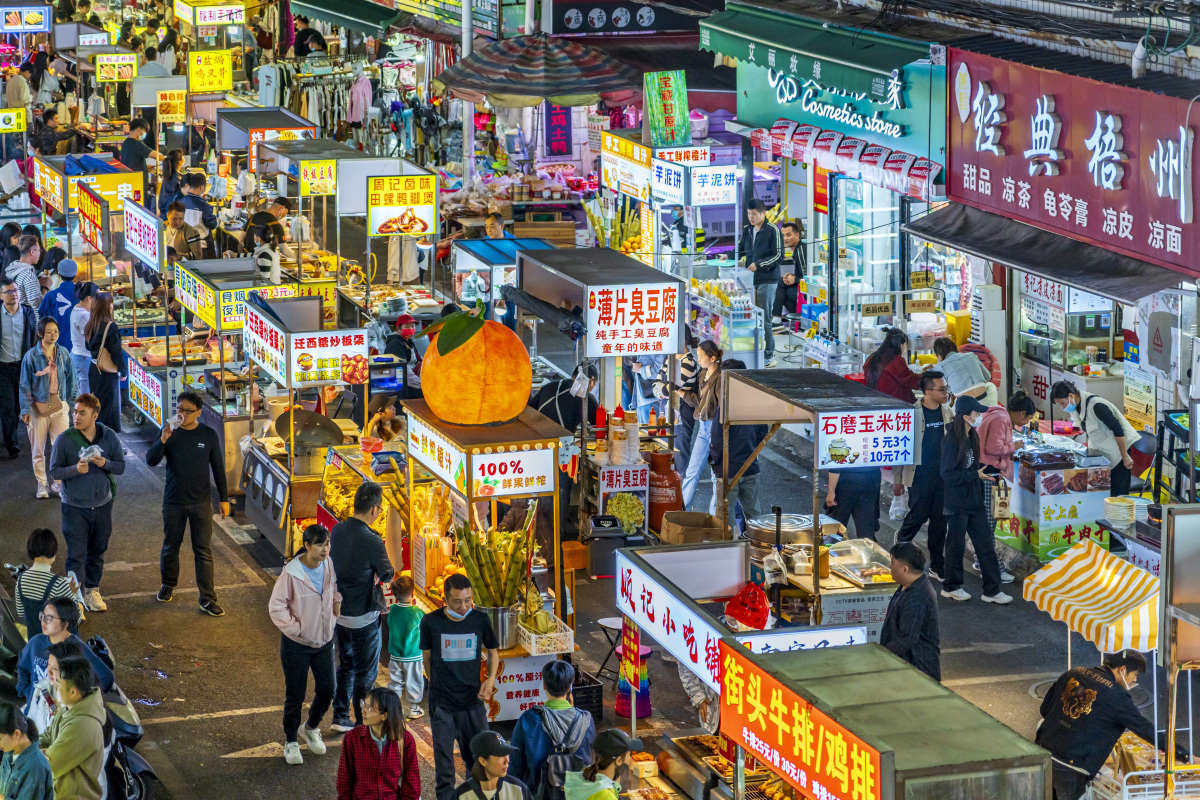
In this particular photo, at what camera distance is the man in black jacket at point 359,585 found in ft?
35.2

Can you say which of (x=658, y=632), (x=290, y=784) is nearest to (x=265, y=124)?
(x=290, y=784)

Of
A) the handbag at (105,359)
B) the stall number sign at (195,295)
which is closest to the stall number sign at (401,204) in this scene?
the stall number sign at (195,295)

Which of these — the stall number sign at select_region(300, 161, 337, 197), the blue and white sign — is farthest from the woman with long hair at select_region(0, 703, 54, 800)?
the blue and white sign

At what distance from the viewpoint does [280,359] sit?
44.1 ft

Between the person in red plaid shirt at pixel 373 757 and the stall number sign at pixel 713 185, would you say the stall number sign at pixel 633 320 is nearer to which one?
the person in red plaid shirt at pixel 373 757

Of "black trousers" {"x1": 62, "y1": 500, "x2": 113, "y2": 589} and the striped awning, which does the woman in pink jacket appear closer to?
"black trousers" {"x1": 62, "y1": 500, "x2": 113, "y2": 589}

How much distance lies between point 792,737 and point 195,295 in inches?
406

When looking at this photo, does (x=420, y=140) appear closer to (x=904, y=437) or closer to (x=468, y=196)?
(x=468, y=196)

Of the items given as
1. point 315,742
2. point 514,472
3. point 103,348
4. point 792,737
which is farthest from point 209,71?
point 792,737

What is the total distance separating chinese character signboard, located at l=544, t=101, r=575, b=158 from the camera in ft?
90.7

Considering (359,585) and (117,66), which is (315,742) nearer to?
(359,585)

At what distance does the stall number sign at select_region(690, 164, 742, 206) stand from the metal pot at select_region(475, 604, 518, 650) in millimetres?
9295

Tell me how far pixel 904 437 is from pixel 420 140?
2177 cm

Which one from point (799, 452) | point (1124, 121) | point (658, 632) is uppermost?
point (1124, 121)
